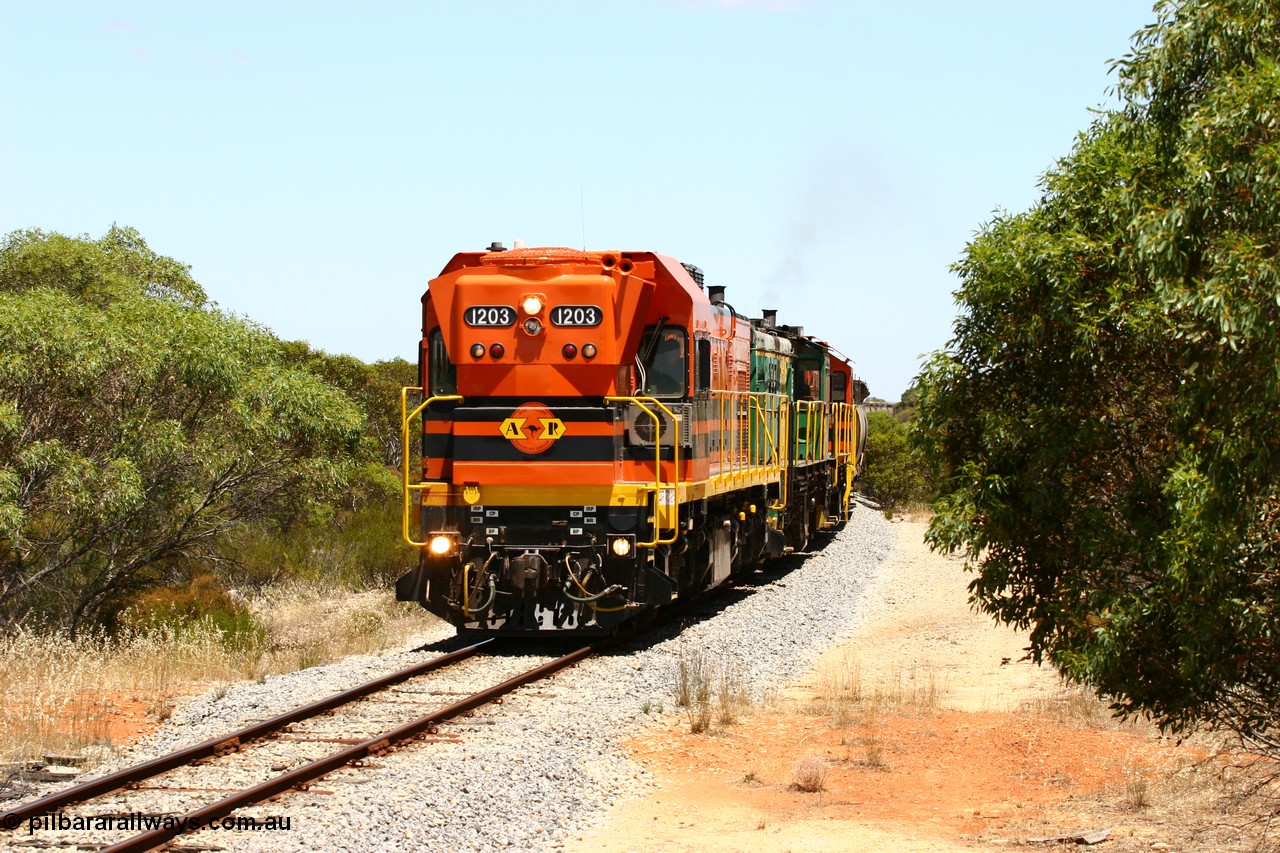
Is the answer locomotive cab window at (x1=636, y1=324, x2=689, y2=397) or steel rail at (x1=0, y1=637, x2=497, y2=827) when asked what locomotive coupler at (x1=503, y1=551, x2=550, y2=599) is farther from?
locomotive cab window at (x1=636, y1=324, x2=689, y2=397)

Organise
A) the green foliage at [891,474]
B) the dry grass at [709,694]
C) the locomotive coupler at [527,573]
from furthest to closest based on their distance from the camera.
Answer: the green foliage at [891,474], the locomotive coupler at [527,573], the dry grass at [709,694]

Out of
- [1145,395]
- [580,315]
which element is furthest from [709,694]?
[1145,395]

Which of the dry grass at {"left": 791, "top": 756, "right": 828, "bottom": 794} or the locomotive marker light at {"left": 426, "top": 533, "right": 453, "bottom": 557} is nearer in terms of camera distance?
the dry grass at {"left": 791, "top": 756, "right": 828, "bottom": 794}

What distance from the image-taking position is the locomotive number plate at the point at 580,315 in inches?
567

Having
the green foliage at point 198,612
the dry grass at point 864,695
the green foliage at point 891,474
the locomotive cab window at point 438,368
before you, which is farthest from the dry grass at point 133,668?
the green foliage at point 891,474

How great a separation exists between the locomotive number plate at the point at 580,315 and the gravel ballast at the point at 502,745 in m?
3.56

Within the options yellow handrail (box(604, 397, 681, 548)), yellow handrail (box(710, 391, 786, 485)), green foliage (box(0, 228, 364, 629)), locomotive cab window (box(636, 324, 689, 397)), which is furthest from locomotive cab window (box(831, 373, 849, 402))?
yellow handrail (box(604, 397, 681, 548))

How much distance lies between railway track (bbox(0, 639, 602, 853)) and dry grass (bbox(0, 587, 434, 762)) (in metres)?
0.97

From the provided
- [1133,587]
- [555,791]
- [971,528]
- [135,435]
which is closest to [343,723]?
[555,791]

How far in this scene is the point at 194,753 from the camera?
955 cm

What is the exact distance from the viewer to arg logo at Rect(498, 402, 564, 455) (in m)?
14.4

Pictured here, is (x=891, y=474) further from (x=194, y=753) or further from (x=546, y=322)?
(x=194, y=753)

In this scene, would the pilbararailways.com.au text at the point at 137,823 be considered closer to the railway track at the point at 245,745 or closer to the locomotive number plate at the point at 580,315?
the railway track at the point at 245,745

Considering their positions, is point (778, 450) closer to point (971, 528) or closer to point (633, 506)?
point (633, 506)
